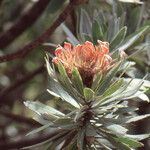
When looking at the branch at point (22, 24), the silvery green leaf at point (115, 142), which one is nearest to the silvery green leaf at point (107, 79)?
the silvery green leaf at point (115, 142)

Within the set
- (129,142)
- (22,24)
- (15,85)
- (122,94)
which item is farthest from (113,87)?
(15,85)

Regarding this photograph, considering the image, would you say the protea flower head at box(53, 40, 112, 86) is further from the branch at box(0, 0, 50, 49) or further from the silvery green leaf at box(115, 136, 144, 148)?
the branch at box(0, 0, 50, 49)

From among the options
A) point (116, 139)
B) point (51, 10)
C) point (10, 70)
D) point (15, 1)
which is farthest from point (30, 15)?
point (116, 139)

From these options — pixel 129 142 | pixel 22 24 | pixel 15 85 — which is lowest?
pixel 129 142

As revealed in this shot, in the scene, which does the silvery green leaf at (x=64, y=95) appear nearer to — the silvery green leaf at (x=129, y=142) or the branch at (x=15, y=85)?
the silvery green leaf at (x=129, y=142)

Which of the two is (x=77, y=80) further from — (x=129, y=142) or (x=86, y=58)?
(x=129, y=142)

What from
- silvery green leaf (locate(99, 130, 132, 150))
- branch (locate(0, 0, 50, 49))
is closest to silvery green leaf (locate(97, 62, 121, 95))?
silvery green leaf (locate(99, 130, 132, 150))
